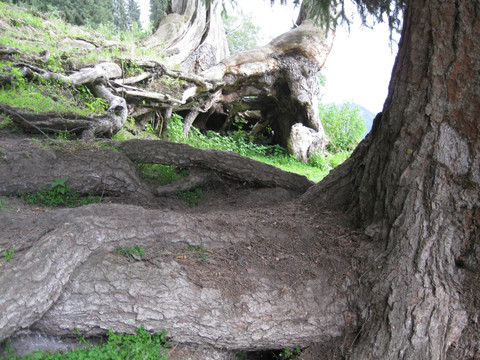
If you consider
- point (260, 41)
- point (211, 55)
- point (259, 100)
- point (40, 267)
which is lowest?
point (40, 267)

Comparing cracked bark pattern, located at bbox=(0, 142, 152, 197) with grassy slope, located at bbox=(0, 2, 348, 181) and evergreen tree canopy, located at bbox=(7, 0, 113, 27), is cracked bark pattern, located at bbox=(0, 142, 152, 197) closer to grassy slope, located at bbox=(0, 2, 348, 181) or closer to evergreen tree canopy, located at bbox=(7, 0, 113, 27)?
grassy slope, located at bbox=(0, 2, 348, 181)

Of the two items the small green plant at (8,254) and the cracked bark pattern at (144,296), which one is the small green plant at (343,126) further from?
the small green plant at (8,254)

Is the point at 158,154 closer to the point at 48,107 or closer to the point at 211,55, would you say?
the point at 48,107

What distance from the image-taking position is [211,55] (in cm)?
1288

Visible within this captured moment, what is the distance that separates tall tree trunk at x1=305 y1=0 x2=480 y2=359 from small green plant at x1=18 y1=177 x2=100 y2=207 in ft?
10.9

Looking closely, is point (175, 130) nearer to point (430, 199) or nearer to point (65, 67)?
point (65, 67)

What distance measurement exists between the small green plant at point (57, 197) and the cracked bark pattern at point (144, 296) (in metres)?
1.33

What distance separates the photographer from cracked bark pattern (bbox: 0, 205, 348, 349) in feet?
8.80

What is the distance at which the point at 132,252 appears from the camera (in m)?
3.15

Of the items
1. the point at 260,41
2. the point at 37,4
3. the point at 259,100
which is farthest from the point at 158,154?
the point at 260,41

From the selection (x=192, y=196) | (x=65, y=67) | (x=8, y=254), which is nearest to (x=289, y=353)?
(x=8, y=254)

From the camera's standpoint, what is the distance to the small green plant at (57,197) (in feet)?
14.5

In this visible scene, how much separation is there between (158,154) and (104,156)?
0.70 metres

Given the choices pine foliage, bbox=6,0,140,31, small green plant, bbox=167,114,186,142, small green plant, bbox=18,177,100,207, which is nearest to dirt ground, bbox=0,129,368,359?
small green plant, bbox=18,177,100,207
